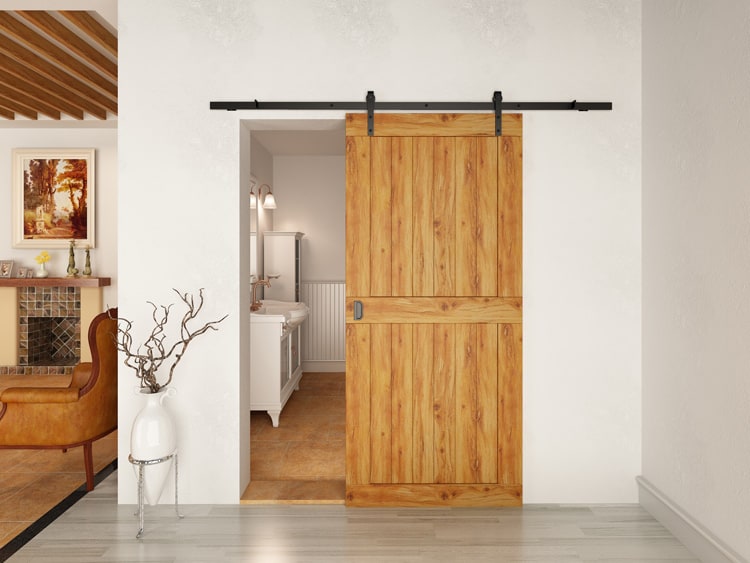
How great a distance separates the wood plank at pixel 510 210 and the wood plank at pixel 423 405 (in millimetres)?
530

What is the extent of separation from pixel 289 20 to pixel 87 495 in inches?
115

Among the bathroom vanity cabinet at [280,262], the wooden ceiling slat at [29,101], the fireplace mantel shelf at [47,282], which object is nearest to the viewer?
the wooden ceiling slat at [29,101]

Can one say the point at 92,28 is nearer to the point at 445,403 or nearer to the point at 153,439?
the point at 153,439

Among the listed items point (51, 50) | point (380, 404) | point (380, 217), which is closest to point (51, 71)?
point (51, 50)

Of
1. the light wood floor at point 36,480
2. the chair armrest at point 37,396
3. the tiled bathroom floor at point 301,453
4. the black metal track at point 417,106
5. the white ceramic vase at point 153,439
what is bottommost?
the light wood floor at point 36,480

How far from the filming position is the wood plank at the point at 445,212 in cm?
289

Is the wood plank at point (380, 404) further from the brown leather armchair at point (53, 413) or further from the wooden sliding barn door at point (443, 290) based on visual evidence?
the brown leather armchair at point (53, 413)

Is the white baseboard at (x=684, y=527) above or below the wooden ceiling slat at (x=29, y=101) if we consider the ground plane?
below

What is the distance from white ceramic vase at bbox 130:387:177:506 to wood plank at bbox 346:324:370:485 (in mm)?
923

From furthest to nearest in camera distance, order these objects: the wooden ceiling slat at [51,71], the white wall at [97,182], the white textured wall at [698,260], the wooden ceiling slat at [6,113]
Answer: the white wall at [97,182]
the wooden ceiling slat at [6,113]
the wooden ceiling slat at [51,71]
the white textured wall at [698,260]

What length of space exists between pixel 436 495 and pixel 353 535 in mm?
542

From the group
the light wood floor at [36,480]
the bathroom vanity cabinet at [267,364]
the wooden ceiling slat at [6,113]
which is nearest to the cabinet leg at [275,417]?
the bathroom vanity cabinet at [267,364]

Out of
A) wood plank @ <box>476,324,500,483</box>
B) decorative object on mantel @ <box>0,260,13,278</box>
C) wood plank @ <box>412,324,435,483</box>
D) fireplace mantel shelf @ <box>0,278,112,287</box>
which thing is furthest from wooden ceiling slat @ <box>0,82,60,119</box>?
wood plank @ <box>476,324,500,483</box>

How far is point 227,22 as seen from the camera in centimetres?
291
